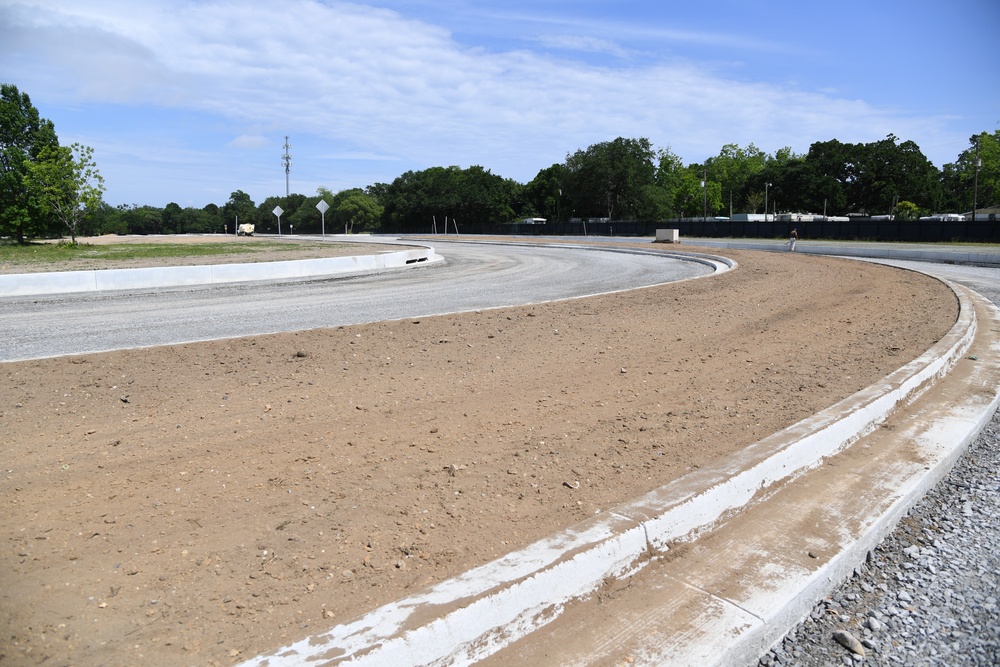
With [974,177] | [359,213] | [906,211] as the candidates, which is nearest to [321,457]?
[906,211]

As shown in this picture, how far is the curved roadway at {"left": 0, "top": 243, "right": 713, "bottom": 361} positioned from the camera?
9469mm

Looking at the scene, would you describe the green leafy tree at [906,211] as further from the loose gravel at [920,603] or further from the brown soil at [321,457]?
the loose gravel at [920,603]

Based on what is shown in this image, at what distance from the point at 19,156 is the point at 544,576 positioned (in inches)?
1968

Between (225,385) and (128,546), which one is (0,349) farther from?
(128,546)

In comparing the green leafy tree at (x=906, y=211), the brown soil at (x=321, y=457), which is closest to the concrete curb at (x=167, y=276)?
the brown soil at (x=321, y=457)

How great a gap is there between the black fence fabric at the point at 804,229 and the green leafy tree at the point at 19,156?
160 feet

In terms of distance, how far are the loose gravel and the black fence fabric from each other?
4530cm

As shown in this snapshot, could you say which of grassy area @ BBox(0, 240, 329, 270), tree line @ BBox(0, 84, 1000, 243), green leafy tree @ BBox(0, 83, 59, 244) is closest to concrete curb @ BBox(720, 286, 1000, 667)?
grassy area @ BBox(0, 240, 329, 270)

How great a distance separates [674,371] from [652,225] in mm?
59451

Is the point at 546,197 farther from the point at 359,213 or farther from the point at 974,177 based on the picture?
the point at 974,177

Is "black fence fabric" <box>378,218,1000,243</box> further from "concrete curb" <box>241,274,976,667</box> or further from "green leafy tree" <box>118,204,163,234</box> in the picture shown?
"green leafy tree" <box>118,204,163,234</box>

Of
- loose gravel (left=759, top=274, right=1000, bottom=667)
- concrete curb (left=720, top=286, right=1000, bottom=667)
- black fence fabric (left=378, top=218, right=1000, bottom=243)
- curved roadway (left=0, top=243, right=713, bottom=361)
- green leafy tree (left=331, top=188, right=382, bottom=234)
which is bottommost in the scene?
loose gravel (left=759, top=274, right=1000, bottom=667)

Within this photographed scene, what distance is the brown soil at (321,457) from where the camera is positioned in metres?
2.87

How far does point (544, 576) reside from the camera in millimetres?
3004
